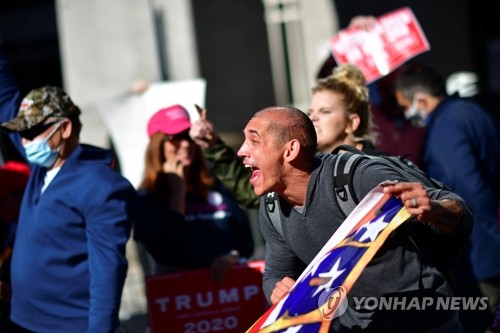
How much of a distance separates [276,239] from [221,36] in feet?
25.1

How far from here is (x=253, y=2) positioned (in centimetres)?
1129

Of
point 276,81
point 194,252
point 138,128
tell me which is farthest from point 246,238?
point 276,81

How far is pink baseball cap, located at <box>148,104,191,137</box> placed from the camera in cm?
529

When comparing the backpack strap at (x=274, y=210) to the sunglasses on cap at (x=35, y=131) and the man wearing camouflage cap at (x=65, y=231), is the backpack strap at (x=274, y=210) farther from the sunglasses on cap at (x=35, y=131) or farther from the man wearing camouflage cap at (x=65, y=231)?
the sunglasses on cap at (x=35, y=131)

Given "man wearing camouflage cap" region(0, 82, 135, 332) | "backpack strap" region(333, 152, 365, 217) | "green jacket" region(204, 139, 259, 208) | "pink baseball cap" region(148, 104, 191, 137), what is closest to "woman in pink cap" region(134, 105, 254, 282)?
"pink baseball cap" region(148, 104, 191, 137)

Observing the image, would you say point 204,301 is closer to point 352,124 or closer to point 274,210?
point 352,124

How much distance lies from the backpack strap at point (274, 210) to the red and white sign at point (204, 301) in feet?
4.94

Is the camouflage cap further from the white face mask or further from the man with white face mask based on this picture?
the white face mask

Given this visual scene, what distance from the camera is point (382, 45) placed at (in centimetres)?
697

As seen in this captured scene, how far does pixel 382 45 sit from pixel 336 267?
12.7 ft

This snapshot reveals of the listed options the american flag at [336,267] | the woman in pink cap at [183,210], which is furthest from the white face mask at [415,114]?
the american flag at [336,267]

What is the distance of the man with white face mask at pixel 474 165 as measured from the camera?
5789mm

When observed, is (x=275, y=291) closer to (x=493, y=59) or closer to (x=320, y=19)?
(x=320, y=19)

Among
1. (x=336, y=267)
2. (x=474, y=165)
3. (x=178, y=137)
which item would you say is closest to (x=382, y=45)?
(x=474, y=165)
